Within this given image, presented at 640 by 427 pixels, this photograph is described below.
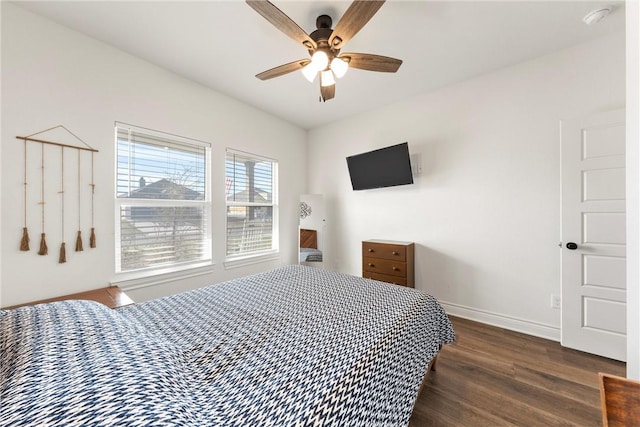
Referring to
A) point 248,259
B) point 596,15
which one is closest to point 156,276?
point 248,259

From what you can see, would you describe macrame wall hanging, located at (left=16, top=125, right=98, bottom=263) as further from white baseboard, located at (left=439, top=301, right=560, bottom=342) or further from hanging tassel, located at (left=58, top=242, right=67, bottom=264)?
white baseboard, located at (left=439, top=301, right=560, bottom=342)

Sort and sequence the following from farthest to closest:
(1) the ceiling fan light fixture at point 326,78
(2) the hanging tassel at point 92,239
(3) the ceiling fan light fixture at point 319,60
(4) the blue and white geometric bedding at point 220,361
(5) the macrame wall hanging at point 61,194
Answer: (2) the hanging tassel at point 92,239 < (1) the ceiling fan light fixture at point 326,78 < (5) the macrame wall hanging at point 61,194 < (3) the ceiling fan light fixture at point 319,60 < (4) the blue and white geometric bedding at point 220,361

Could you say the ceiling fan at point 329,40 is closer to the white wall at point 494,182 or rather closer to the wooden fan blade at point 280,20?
the wooden fan blade at point 280,20

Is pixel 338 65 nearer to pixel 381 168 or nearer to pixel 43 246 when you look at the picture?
pixel 381 168

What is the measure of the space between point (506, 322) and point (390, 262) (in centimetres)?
128

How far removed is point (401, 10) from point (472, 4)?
491 millimetres

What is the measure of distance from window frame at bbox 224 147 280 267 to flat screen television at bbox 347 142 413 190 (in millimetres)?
1195

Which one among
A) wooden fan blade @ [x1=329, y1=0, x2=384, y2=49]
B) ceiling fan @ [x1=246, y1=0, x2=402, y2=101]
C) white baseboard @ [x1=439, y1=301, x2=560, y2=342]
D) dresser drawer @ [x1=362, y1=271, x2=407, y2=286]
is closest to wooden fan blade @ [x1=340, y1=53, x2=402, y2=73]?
ceiling fan @ [x1=246, y1=0, x2=402, y2=101]

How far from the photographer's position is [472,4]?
5.51 ft

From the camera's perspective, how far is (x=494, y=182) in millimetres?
2520

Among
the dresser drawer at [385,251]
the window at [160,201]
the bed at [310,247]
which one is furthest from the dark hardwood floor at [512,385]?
the window at [160,201]

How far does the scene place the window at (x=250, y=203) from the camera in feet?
10.3

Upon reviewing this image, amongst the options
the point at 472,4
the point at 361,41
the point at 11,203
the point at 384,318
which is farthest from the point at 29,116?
the point at 472,4

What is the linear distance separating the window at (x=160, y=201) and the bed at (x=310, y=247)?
1434 mm
